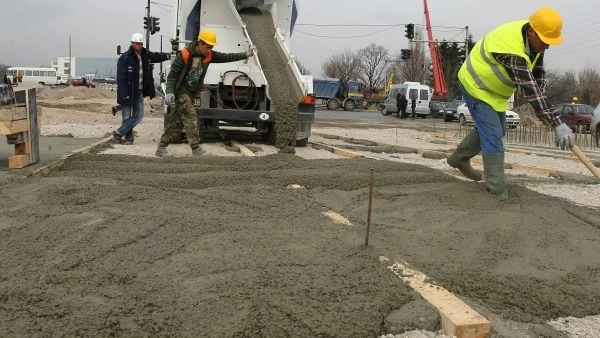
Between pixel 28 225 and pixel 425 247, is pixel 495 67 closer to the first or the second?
pixel 425 247

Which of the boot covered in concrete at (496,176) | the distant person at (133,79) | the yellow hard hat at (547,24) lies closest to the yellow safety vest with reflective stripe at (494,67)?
the yellow hard hat at (547,24)

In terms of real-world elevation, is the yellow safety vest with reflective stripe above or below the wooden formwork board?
above

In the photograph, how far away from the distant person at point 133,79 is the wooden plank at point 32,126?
2.71m

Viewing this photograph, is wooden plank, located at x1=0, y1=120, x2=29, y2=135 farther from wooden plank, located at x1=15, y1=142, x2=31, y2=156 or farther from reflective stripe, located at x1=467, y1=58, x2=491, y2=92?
reflective stripe, located at x1=467, y1=58, x2=491, y2=92

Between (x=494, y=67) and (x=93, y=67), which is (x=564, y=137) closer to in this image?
(x=494, y=67)

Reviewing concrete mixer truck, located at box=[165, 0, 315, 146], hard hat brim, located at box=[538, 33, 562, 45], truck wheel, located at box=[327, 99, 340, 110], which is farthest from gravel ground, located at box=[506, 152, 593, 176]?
truck wheel, located at box=[327, 99, 340, 110]

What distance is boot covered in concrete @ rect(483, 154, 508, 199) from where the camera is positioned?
4.93m

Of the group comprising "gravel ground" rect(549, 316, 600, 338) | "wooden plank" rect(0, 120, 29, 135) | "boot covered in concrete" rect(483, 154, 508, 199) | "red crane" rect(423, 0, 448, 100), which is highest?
"red crane" rect(423, 0, 448, 100)

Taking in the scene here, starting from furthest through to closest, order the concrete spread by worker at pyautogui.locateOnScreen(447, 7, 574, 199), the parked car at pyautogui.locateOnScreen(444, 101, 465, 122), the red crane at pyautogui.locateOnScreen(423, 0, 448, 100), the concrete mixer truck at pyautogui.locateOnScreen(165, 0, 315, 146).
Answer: the red crane at pyautogui.locateOnScreen(423, 0, 448, 100) < the parked car at pyautogui.locateOnScreen(444, 101, 465, 122) < the concrete mixer truck at pyautogui.locateOnScreen(165, 0, 315, 146) < the concrete spread by worker at pyautogui.locateOnScreen(447, 7, 574, 199)

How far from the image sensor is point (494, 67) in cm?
506

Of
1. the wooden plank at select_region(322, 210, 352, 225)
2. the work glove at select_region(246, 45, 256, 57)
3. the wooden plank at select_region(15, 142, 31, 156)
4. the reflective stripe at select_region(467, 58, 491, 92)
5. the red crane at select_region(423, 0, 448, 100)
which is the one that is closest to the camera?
the wooden plank at select_region(322, 210, 352, 225)

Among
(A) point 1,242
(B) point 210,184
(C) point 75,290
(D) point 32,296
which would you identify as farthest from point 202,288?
(B) point 210,184

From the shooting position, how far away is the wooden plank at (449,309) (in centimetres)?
237

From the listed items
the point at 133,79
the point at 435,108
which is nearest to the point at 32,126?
the point at 133,79
